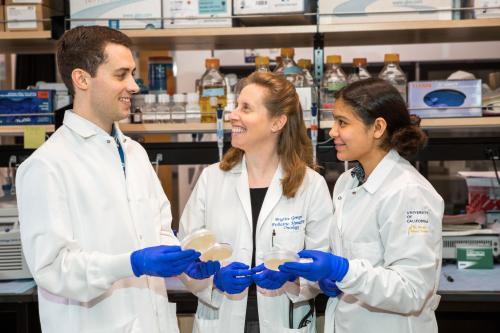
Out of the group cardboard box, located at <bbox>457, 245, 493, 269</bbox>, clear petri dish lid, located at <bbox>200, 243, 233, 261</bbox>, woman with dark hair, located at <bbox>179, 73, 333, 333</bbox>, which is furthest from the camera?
cardboard box, located at <bbox>457, 245, 493, 269</bbox>

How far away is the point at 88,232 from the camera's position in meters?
1.61

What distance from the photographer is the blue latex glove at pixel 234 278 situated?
1.85 meters

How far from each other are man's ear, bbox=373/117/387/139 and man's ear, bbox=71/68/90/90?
0.88 meters

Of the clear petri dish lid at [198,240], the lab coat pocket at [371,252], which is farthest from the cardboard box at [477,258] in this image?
the clear petri dish lid at [198,240]

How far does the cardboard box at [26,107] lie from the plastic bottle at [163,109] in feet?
1.50

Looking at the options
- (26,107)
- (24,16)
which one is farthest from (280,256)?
(24,16)

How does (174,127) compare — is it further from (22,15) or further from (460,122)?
(460,122)

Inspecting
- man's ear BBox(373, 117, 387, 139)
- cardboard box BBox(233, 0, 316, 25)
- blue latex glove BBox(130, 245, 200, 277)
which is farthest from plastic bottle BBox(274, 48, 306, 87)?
blue latex glove BBox(130, 245, 200, 277)

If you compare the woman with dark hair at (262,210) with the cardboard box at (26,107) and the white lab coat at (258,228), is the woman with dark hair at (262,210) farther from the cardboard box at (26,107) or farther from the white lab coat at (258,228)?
the cardboard box at (26,107)

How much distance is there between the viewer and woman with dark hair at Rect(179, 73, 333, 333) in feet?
6.42

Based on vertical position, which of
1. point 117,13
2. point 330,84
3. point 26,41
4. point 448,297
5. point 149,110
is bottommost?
point 448,297

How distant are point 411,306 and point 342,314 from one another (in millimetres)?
254

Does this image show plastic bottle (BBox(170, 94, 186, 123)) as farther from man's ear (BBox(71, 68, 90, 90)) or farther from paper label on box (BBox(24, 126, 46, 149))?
man's ear (BBox(71, 68, 90, 90))

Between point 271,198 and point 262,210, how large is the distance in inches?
2.1
